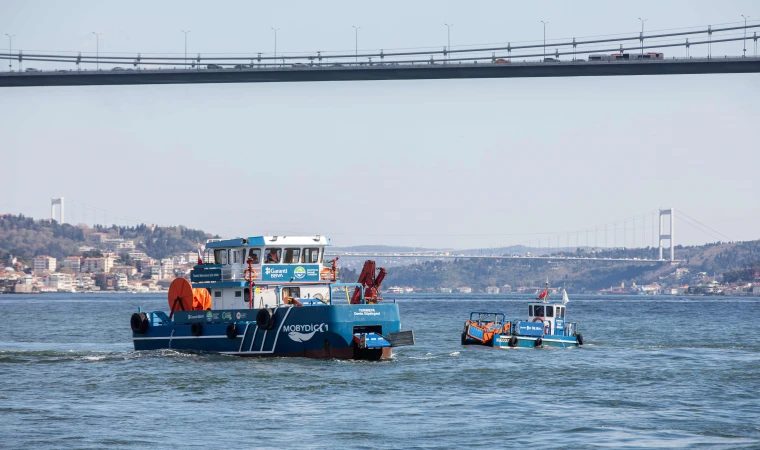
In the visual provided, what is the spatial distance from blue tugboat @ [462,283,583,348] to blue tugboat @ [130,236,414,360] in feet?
23.2

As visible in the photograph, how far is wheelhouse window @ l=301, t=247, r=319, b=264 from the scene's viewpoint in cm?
3947

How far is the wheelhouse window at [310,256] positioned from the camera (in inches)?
1554

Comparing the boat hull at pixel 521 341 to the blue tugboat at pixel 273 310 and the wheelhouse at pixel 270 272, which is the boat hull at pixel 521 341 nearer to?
the blue tugboat at pixel 273 310

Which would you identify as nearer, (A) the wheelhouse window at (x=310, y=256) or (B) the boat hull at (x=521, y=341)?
(A) the wheelhouse window at (x=310, y=256)

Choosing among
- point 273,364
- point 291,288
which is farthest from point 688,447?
point 291,288

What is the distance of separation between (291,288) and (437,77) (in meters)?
55.6

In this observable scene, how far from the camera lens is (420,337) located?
55.6 m

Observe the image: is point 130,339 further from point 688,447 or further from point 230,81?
point 230,81

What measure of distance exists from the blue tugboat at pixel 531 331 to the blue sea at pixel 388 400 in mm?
1303

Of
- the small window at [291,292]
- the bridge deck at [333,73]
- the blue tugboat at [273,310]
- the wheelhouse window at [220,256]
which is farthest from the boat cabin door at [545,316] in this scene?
the bridge deck at [333,73]

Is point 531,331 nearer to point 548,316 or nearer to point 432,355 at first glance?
point 548,316

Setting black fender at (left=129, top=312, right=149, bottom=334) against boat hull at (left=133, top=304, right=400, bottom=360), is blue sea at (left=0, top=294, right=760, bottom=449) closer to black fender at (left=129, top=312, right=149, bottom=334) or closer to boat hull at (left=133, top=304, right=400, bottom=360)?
boat hull at (left=133, top=304, right=400, bottom=360)

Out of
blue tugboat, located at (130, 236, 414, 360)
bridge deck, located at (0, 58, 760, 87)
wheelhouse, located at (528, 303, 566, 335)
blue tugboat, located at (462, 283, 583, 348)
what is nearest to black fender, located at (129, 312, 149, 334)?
blue tugboat, located at (130, 236, 414, 360)

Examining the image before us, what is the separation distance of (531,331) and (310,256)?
10949mm
